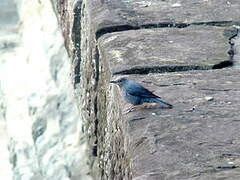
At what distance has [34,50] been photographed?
569cm

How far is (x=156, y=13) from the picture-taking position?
9.69ft

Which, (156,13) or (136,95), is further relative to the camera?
(156,13)

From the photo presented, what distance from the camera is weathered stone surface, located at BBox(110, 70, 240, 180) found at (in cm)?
189

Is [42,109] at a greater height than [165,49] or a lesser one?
lesser

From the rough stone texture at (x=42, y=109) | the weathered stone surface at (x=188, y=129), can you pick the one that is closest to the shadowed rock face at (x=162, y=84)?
the weathered stone surface at (x=188, y=129)

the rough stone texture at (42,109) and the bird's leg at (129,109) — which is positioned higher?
the bird's leg at (129,109)

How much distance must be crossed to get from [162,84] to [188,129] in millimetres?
343

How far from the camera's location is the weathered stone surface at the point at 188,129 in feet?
6.21

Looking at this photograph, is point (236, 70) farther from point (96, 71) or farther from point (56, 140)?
point (56, 140)

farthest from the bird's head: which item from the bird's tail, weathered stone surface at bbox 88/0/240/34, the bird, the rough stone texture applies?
the rough stone texture

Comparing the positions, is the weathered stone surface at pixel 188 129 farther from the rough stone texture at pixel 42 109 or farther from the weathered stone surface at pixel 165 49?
the rough stone texture at pixel 42 109

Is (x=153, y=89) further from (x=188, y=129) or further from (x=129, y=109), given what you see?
(x=188, y=129)

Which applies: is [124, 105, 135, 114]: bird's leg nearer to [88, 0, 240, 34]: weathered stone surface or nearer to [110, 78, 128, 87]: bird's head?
[110, 78, 128, 87]: bird's head

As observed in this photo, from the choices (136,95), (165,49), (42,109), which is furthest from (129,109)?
(42,109)
